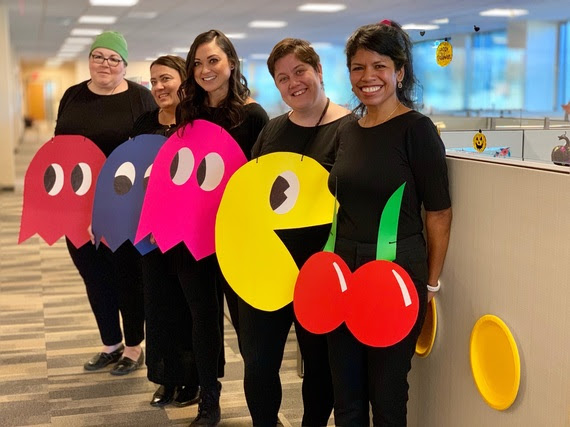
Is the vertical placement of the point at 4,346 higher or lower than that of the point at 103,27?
lower

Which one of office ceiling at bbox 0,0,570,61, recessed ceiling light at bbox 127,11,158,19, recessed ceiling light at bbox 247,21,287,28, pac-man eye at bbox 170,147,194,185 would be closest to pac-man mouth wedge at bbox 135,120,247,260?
pac-man eye at bbox 170,147,194,185

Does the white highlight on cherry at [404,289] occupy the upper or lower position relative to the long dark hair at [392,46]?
lower

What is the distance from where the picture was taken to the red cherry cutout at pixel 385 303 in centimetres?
183

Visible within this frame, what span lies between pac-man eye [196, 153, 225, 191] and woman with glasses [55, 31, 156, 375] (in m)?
0.77

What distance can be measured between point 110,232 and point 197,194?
1.91 ft

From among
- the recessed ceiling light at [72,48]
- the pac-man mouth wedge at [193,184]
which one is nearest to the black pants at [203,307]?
the pac-man mouth wedge at [193,184]

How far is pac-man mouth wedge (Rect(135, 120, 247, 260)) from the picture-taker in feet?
7.98

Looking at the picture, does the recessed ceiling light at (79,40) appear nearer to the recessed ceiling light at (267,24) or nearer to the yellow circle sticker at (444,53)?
the recessed ceiling light at (267,24)

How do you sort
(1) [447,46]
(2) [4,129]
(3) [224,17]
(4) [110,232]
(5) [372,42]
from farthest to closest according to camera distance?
(3) [224,17], (2) [4,129], (4) [110,232], (1) [447,46], (5) [372,42]

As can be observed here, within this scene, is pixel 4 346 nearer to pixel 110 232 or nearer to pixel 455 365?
pixel 110 232

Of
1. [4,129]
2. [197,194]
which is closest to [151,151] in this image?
[197,194]

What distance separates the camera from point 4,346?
12.7 feet

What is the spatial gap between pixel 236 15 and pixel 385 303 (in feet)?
35.1

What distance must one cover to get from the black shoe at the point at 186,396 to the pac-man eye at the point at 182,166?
965 millimetres
